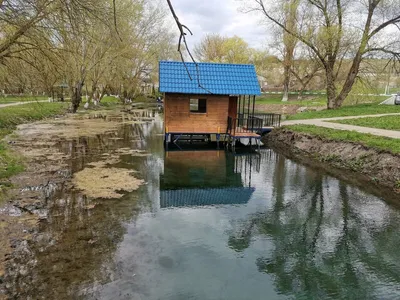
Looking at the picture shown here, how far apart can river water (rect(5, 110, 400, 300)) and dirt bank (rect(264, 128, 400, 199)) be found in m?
0.91

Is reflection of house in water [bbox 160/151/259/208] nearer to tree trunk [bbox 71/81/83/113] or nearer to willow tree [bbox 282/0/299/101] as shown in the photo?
willow tree [bbox 282/0/299/101]

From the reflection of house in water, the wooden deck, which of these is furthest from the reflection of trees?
the wooden deck

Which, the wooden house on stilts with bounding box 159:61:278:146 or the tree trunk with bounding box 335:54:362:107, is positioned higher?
the tree trunk with bounding box 335:54:362:107

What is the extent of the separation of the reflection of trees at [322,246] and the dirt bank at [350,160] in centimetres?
149

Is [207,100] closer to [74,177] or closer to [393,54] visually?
[74,177]

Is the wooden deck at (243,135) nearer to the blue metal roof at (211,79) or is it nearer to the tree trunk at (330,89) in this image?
the blue metal roof at (211,79)

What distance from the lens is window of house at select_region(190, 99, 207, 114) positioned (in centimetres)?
1675

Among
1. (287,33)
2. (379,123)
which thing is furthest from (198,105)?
(287,33)

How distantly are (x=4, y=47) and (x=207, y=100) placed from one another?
9.34m

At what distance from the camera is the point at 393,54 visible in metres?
22.4

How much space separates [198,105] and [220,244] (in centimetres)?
1155

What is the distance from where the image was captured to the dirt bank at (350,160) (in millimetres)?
9797

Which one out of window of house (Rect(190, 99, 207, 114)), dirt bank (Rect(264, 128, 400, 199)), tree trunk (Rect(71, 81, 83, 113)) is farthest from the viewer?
tree trunk (Rect(71, 81, 83, 113))

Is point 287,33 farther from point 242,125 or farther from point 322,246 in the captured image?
point 322,246
